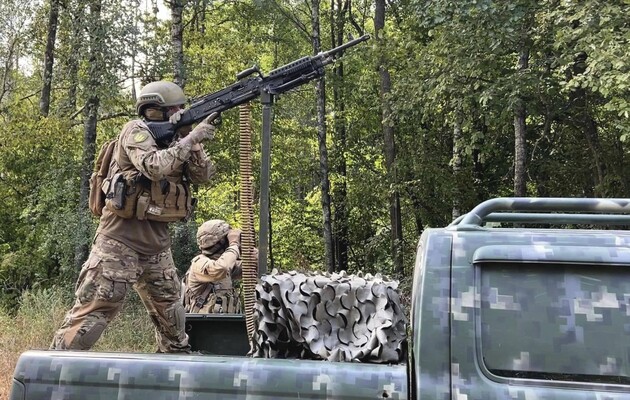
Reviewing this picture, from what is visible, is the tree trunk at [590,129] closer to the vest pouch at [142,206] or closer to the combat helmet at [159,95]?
the combat helmet at [159,95]

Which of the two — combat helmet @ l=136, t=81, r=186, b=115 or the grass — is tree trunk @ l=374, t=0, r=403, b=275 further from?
combat helmet @ l=136, t=81, r=186, b=115

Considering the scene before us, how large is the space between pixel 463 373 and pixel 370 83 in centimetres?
1447

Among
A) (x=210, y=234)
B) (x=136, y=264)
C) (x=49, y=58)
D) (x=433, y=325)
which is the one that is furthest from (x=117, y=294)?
(x=49, y=58)

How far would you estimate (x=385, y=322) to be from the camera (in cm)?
237

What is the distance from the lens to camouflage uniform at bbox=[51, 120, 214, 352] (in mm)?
3596

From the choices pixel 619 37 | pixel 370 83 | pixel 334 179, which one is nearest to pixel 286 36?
pixel 370 83

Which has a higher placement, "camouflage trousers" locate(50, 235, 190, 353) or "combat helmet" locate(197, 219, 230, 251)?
"combat helmet" locate(197, 219, 230, 251)

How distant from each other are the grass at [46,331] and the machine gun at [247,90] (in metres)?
2.90

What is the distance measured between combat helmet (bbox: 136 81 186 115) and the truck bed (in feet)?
7.00

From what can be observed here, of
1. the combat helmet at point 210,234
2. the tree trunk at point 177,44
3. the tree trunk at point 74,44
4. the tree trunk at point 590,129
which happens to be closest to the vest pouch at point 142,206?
the combat helmet at point 210,234

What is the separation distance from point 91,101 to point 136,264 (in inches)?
304

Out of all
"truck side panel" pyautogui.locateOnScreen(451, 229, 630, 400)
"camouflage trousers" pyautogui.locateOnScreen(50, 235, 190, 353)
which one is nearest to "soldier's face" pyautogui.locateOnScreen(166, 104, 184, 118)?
"camouflage trousers" pyautogui.locateOnScreen(50, 235, 190, 353)

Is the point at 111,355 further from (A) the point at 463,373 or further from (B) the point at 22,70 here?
(B) the point at 22,70

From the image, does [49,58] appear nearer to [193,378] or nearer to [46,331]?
[46,331]
